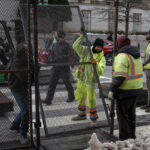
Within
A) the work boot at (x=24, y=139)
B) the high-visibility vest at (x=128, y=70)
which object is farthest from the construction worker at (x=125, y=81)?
the work boot at (x=24, y=139)

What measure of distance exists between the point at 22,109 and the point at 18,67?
2.11 ft

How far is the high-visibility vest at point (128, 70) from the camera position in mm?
4434

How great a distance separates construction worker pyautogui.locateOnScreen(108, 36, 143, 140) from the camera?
446 cm

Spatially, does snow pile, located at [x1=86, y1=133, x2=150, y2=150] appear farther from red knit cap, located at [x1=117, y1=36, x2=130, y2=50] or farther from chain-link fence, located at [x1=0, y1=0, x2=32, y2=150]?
red knit cap, located at [x1=117, y1=36, x2=130, y2=50]

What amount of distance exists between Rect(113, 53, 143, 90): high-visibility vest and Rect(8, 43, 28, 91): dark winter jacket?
1431mm

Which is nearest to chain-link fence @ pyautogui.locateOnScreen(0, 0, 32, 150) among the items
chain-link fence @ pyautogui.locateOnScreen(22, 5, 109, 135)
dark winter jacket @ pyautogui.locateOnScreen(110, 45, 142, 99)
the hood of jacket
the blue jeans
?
the blue jeans

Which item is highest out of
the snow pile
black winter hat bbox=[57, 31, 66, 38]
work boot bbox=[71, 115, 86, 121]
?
black winter hat bbox=[57, 31, 66, 38]

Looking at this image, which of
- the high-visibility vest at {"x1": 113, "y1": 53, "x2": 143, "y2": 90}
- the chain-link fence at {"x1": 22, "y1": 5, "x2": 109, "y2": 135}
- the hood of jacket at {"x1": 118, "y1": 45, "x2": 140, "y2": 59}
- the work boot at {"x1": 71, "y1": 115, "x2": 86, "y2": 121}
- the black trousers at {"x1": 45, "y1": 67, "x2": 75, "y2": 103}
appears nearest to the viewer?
the high-visibility vest at {"x1": 113, "y1": 53, "x2": 143, "y2": 90}

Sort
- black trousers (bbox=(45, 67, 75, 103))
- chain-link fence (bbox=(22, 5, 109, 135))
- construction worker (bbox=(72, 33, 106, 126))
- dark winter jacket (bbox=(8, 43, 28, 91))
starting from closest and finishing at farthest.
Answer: dark winter jacket (bbox=(8, 43, 28, 91)) < chain-link fence (bbox=(22, 5, 109, 135)) < black trousers (bbox=(45, 67, 75, 103)) < construction worker (bbox=(72, 33, 106, 126))

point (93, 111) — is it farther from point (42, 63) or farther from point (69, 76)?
point (42, 63)

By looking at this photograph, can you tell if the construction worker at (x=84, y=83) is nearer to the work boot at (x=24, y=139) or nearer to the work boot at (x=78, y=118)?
the work boot at (x=78, y=118)

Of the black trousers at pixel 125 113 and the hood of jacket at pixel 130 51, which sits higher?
the hood of jacket at pixel 130 51

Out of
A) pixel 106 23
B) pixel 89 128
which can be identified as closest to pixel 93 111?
pixel 89 128

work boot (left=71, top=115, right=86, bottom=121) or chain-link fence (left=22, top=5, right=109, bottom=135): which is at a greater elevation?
chain-link fence (left=22, top=5, right=109, bottom=135)
